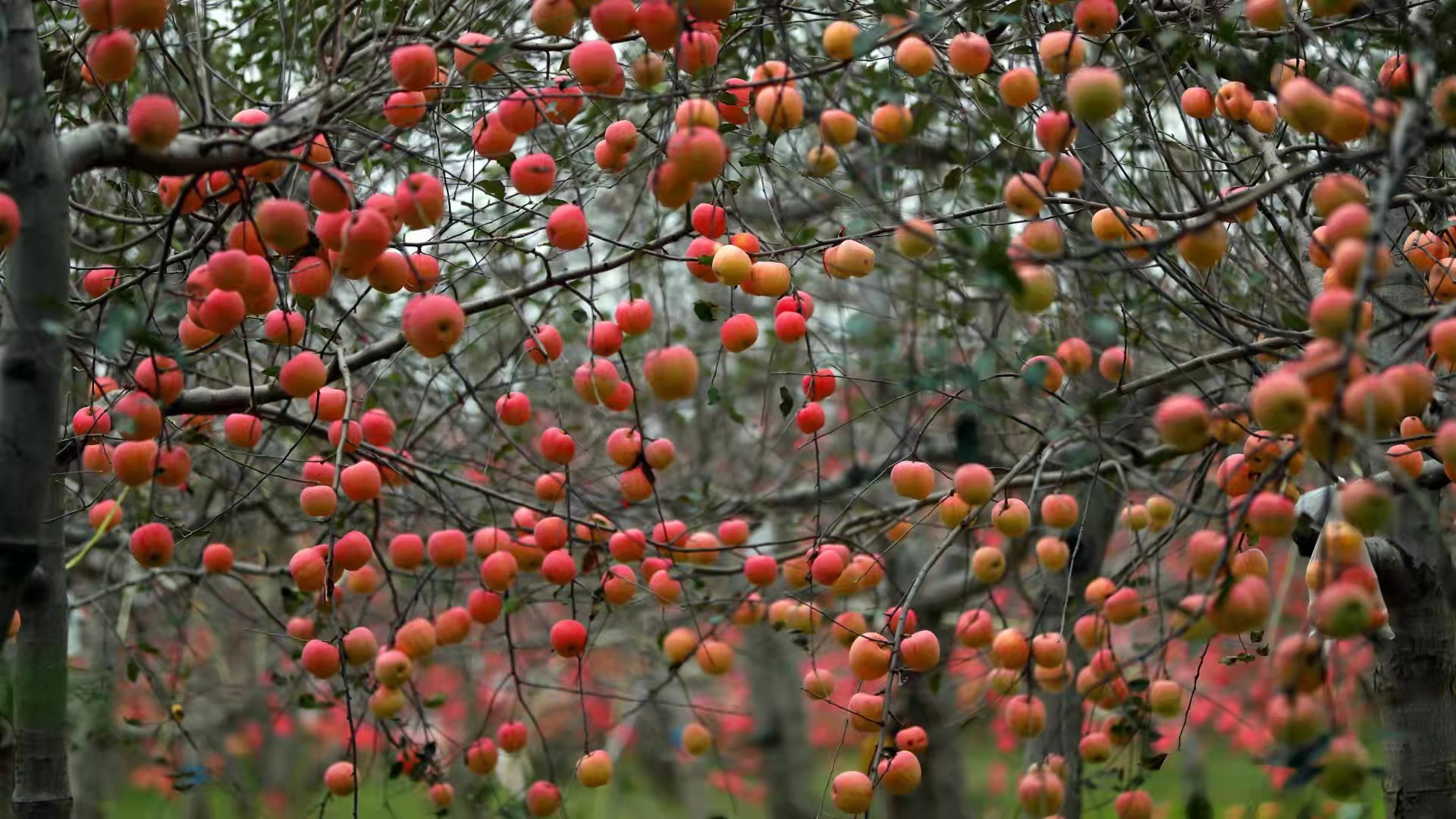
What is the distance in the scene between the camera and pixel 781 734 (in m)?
5.54

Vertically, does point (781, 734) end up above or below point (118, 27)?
below

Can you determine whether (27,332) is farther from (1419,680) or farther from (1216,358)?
(1419,680)

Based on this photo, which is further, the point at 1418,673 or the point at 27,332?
the point at 1418,673

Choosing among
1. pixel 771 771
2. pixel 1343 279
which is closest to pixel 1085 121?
pixel 1343 279

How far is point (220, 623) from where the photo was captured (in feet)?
18.9

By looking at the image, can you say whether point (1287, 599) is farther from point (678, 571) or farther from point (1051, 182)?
point (1051, 182)

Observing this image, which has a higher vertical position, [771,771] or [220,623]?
[220,623]

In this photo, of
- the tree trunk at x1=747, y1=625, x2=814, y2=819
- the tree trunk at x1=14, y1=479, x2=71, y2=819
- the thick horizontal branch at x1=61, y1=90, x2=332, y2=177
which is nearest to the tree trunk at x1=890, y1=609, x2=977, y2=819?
the tree trunk at x1=747, y1=625, x2=814, y2=819

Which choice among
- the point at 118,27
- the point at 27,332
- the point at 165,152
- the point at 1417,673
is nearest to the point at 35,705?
the point at 27,332

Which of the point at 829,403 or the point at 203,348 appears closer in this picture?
the point at 203,348

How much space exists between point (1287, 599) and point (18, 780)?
5238 millimetres

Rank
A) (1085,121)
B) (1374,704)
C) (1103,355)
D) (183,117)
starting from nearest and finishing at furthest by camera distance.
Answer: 1. (1085,121)
2. (1103,355)
3. (1374,704)
4. (183,117)

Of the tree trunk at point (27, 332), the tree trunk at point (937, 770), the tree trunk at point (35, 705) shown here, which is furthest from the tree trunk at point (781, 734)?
the tree trunk at point (27, 332)

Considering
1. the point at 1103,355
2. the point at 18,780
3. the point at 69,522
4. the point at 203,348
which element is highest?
the point at 69,522
